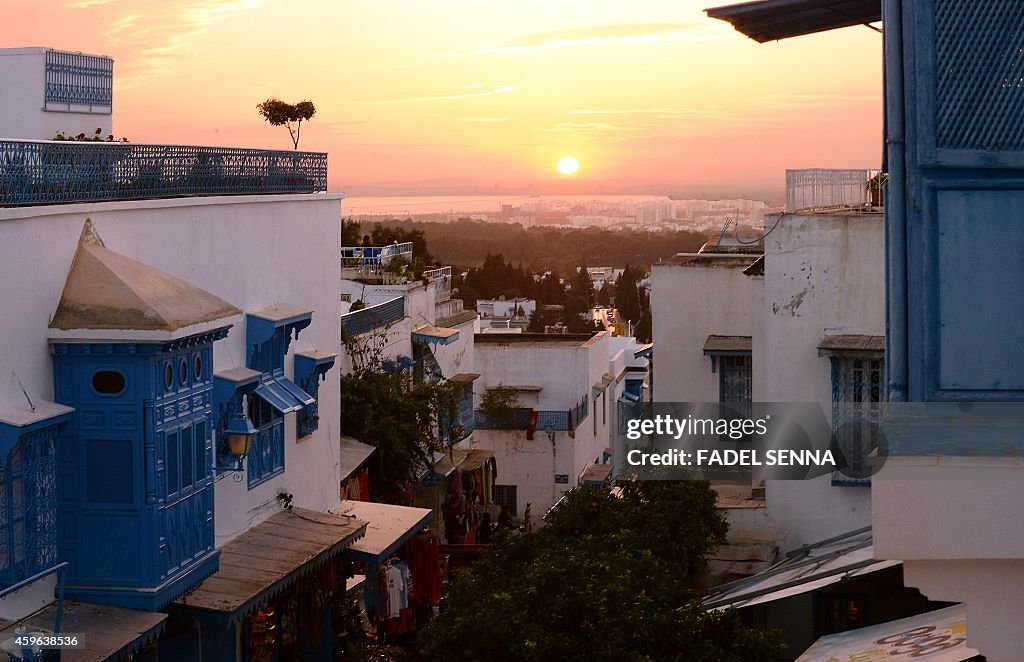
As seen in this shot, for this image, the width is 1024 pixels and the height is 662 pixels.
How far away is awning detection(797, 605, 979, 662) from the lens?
23.6 feet

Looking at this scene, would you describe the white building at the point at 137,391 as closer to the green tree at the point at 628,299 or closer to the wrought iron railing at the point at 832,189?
the wrought iron railing at the point at 832,189

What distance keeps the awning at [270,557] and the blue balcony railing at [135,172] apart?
2837mm

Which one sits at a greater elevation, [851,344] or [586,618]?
[851,344]

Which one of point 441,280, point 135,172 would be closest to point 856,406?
point 135,172

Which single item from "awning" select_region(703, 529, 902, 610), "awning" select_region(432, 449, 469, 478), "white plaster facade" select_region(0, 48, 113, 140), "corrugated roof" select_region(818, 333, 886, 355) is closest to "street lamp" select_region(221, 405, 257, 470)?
"white plaster facade" select_region(0, 48, 113, 140)

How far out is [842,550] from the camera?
12.2 metres

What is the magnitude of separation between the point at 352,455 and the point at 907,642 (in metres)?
8.27

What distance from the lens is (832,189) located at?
50.1 feet

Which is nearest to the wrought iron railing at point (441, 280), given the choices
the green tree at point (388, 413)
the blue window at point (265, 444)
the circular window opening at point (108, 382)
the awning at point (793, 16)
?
the green tree at point (388, 413)

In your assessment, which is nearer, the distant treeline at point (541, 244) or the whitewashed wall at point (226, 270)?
the whitewashed wall at point (226, 270)

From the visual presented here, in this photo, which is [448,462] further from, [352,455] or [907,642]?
[907,642]

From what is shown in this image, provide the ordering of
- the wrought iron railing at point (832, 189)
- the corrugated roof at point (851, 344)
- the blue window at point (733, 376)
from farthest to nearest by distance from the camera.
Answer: the blue window at point (733, 376), the wrought iron railing at point (832, 189), the corrugated roof at point (851, 344)

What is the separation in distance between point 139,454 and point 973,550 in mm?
4939

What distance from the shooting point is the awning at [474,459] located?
70.5 ft
